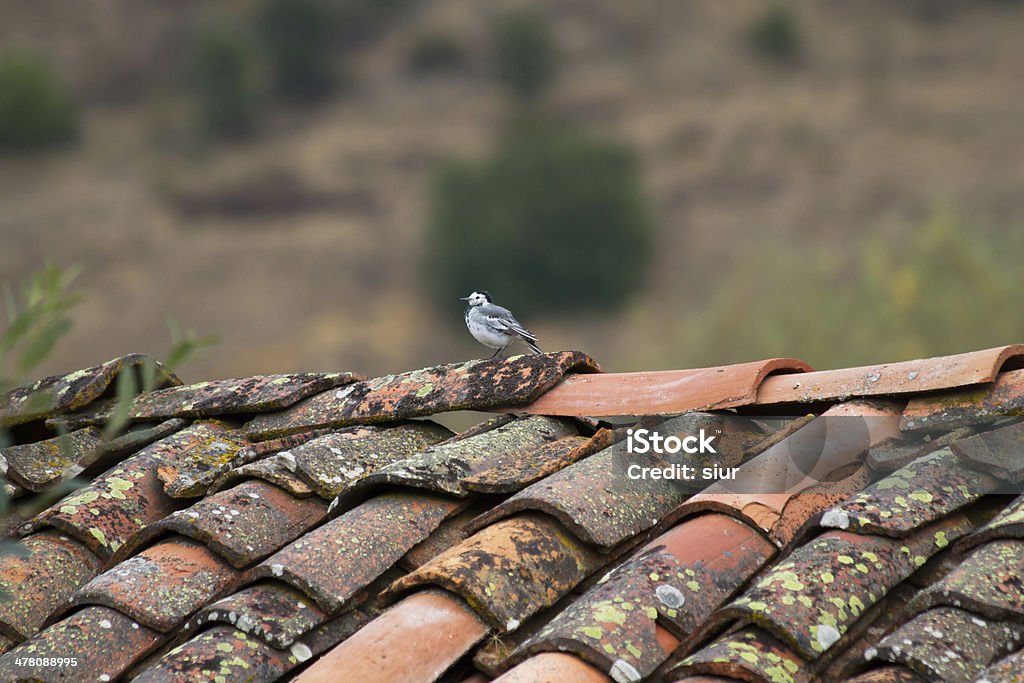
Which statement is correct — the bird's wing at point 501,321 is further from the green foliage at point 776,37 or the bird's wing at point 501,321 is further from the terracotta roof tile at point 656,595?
the green foliage at point 776,37

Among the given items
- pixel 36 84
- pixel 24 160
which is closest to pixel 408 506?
pixel 24 160

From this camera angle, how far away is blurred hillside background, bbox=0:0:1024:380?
41.8m

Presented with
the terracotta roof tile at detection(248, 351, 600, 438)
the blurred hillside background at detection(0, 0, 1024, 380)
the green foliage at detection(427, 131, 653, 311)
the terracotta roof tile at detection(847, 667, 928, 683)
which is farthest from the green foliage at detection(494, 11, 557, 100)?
the terracotta roof tile at detection(847, 667, 928, 683)

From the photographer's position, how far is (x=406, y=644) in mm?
2932

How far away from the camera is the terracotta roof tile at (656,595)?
110 inches

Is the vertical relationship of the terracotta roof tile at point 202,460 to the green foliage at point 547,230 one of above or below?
above

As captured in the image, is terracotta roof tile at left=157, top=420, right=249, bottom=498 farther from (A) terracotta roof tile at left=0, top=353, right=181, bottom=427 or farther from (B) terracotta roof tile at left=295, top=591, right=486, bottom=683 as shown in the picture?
(B) terracotta roof tile at left=295, top=591, right=486, bottom=683

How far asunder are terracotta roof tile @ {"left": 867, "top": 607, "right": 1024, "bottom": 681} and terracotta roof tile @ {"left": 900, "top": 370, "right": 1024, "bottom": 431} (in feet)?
3.05

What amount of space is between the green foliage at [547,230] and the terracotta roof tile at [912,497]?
4067 cm

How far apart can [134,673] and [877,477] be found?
1.93 meters

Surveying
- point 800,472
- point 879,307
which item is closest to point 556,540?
point 800,472

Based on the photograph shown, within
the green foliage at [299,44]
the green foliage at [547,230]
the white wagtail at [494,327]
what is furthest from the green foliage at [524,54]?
the white wagtail at [494,327]

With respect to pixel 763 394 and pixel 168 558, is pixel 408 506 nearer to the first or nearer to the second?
pixel 168 558

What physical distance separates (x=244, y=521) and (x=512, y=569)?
861 millimetres
